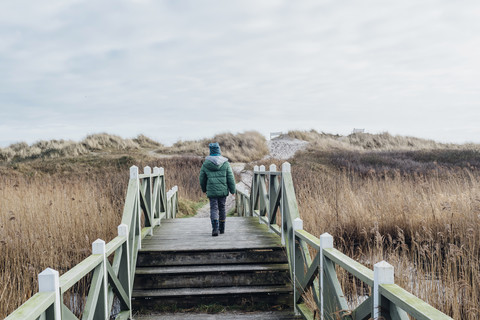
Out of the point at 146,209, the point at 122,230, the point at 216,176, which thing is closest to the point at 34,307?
the point at 122,230

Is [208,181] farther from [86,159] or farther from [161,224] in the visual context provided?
[86,159]

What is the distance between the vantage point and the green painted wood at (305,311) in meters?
4.44

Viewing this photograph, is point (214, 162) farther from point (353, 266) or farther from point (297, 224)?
point (353, 266)

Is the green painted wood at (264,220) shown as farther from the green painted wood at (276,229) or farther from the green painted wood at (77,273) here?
the green painted wood at (77,273)

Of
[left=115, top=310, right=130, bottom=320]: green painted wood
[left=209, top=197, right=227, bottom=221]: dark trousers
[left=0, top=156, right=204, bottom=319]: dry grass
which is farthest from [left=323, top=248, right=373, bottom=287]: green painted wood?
[left=209, top=197, right=227, bottom=221]: dark trousers

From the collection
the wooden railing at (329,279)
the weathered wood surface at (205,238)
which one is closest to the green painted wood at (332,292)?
the wooden railing at (329,279)

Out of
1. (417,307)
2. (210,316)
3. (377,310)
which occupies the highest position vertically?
(417,307)

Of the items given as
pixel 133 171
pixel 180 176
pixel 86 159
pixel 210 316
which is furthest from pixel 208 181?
pixel 86 159

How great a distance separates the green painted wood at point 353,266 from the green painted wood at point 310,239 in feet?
1.04

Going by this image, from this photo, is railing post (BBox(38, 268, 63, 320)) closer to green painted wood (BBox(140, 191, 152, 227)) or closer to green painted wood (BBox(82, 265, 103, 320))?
green painted wood (BBox(82, 265, 103, 320))

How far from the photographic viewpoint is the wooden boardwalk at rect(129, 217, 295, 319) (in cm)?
534

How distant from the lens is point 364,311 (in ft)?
9.38

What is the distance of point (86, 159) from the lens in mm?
27422

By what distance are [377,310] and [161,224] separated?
21.5 ft
